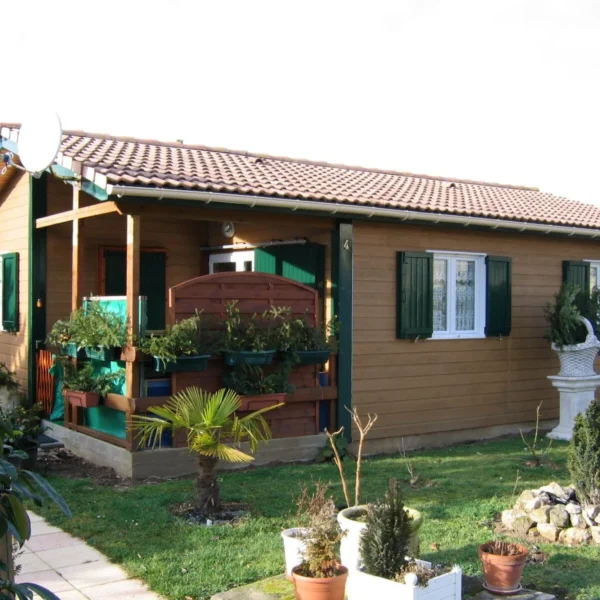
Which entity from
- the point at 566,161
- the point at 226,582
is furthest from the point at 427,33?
the point at 566,161

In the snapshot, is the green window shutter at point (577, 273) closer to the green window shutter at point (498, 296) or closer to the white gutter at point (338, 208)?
the white gutter at point (338, 208)

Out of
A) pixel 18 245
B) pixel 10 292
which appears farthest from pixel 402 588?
pixel 10 292

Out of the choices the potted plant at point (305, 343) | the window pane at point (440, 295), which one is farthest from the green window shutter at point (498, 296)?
the potted plant at point (305, 343)

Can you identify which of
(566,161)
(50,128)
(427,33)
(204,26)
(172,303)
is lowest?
(172,303)

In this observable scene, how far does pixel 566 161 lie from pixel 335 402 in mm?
32244

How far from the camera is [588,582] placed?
195 inches

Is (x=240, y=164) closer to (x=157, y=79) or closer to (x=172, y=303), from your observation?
(x=157, y=79)

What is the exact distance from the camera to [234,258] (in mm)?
11219

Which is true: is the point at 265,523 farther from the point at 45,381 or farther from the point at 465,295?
the point at 465,295

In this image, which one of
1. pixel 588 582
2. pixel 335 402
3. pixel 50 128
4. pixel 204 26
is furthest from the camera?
pixel 335 402

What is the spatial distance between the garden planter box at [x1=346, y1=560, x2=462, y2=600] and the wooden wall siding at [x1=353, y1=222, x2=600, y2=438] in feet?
17.0

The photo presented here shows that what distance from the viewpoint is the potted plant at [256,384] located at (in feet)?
27.6

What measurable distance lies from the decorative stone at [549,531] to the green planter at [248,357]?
11.0ft

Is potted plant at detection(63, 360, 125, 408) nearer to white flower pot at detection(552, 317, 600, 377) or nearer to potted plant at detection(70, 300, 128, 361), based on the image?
potted plant at detection(70, 300, 128, 361)
